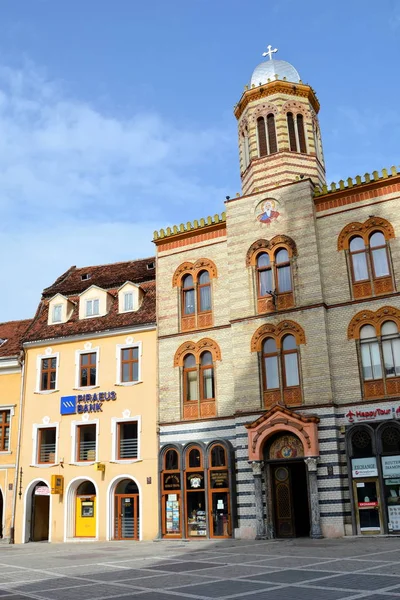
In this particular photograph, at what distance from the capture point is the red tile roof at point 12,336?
3441 centimetres

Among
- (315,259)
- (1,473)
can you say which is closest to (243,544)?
(315,259)

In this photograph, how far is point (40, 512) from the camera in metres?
31.4

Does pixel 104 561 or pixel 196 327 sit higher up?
pixel 196 327

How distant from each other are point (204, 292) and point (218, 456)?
783 cm

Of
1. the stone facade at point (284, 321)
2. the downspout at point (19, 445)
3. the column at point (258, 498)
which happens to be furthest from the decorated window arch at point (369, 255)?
the downspout at point (19, 445)

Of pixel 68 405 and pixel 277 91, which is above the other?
pixel 277 91

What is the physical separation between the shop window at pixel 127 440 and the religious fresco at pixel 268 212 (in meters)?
11.6

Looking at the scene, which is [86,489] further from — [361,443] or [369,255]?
[369,255]

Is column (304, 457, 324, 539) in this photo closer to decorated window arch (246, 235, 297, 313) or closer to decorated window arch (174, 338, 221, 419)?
decorated window arch (174, 338, 221, 419)

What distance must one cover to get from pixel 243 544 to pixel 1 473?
1468cm

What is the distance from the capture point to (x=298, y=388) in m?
25.9

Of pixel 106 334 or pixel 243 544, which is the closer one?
pixel 243 544

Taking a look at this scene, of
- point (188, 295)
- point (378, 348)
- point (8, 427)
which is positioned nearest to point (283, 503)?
point (378, 348)

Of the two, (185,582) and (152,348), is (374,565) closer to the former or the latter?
(185,582)
